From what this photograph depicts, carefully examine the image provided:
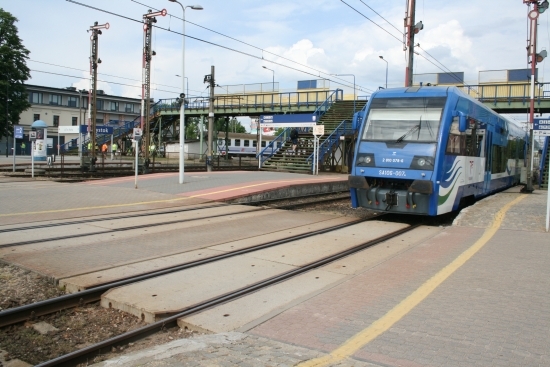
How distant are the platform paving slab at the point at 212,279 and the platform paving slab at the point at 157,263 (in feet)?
1.40

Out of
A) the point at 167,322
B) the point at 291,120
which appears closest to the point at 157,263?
the point at 167,322

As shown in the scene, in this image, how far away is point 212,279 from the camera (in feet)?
22.5

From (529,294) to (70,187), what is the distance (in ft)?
55.5

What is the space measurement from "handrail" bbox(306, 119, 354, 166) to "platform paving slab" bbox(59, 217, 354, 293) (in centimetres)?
2184

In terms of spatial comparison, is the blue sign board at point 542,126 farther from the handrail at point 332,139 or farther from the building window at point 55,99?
the building window at point 55,99

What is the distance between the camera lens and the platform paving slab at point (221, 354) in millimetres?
4109

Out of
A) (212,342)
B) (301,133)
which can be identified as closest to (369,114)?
(212,342)

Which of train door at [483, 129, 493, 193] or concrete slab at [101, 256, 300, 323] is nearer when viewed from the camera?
concrete slab at [101, 256, 300, 323]

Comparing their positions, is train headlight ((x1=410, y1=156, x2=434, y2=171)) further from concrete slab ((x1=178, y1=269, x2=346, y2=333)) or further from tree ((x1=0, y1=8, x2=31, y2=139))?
tree ((x1=0, y1=8, x2=31, y2=139))

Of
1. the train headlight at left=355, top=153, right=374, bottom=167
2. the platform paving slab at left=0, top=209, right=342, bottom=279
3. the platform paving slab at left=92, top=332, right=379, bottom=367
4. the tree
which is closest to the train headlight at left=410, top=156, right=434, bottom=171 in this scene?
the train headlight at left=355, top=153, right=374, bottom=167

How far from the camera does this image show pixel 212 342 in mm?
4586

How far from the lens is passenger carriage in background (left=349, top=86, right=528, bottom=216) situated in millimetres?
11430

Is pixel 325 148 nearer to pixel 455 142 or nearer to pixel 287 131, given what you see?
pixel 287 131

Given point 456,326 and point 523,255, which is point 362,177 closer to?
point 523,255
